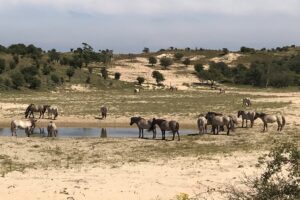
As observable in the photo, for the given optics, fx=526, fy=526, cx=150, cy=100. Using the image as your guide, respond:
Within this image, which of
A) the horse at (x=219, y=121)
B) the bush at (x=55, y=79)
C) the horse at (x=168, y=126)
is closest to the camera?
the horse at (x=168, y=126)

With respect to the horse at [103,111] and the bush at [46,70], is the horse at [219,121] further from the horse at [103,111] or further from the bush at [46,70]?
the bush at [46,70]

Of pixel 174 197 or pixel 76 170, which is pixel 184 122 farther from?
pixel 174 197

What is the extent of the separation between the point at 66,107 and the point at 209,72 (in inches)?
1867

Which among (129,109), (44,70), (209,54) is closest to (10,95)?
(44,70)

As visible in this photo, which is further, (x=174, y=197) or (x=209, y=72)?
(x=209, y=72)

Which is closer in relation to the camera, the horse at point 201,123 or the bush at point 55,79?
the horse at point 201,123

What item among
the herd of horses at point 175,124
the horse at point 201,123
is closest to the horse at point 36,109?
the herd of horses at point 175,124

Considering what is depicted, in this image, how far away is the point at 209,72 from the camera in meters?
91.8

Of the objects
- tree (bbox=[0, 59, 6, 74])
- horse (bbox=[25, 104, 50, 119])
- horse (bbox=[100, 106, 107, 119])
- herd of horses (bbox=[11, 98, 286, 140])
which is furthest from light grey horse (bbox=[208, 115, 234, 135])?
tree (bbox=[0, 59, 6, 74])

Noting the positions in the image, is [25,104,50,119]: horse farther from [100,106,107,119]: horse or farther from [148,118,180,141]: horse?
[148,118,180,141]: horse

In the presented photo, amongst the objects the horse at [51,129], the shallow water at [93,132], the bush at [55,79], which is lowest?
the shallow water at [93,132]

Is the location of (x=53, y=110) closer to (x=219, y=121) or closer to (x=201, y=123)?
(x=201, y=123)

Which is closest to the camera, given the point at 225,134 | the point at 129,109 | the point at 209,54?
the point at 225,134

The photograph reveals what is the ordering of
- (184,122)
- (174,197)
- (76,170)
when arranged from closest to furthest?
(174,197) → (76,170) → (184,122)
